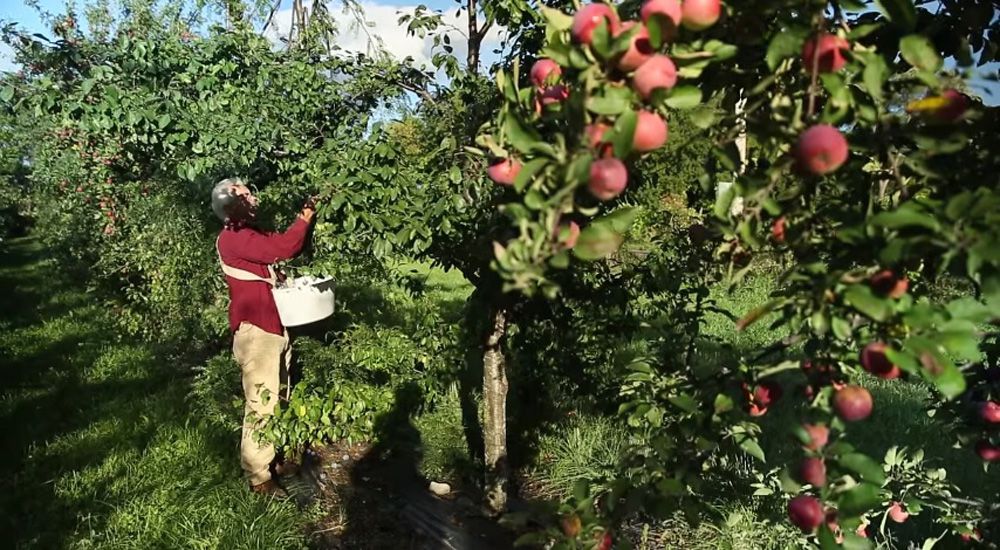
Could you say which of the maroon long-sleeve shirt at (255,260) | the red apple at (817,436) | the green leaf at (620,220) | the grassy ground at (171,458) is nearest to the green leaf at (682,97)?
the green leaf at (620,220)

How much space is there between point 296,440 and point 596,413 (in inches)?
63.1

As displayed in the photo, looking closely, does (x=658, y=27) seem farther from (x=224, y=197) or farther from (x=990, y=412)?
(x=224, y=197)

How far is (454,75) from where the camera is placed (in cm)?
291

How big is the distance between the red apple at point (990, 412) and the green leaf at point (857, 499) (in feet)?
2.12

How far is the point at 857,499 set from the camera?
94cm

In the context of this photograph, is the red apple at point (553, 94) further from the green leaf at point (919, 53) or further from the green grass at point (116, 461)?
the green grass at point (116, 461)

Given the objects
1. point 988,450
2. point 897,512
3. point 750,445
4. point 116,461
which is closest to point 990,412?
point 988,450

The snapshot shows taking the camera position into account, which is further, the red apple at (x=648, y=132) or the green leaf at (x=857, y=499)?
the green leaf at (x=857, y=499)

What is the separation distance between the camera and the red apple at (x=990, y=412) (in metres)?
1.42

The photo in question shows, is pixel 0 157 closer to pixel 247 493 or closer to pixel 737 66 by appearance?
pixel 247 493

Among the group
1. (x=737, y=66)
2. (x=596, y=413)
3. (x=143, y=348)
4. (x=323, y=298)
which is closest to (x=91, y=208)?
(x=143, y=348)

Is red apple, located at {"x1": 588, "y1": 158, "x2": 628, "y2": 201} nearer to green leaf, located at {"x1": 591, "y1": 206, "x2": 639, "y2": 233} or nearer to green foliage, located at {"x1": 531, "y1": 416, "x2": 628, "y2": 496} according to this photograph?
green leaf, located at {"x1": 591, "y1": 206, "x2": 639, "y2": 233}

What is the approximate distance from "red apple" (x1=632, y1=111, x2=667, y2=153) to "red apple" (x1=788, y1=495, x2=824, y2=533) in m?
0.63

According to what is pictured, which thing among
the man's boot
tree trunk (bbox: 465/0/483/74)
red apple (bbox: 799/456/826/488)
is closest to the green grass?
the man's boot
